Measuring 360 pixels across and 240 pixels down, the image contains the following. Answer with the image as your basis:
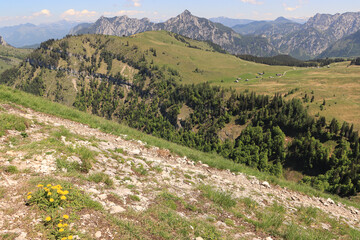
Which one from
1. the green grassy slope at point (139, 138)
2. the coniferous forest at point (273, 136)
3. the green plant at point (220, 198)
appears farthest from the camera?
the coniferous forest at point (273, 136)

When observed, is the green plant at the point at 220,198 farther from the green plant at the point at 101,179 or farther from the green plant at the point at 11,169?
the green plant at the point at 11,169

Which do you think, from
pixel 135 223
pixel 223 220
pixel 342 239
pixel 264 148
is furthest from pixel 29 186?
pixel 264 148

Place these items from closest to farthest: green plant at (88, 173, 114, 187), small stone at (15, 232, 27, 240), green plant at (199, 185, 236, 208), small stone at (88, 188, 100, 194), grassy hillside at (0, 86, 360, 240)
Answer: small stone at (15, 232, 27, 240), grassy hillside at (0, 86, 360, 240), small stone at (88, 188, 100, 194), green plant at (88, 173, 114, 187), green plant at (199, 185, 236, 208)

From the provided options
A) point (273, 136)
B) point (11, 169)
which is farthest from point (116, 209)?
point (273, 136)

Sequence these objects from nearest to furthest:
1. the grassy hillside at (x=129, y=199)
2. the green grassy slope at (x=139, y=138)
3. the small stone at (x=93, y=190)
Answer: the grassy hillside at (x=129, y=199) → the small stone at (x=93, y=190) → the green grassy slope at (x=139, y=138)

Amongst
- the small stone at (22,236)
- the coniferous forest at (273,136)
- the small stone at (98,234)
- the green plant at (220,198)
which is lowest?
the coniferous forest at (273,136)

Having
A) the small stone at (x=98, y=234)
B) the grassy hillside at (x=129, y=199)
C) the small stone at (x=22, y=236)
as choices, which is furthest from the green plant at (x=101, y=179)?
the small stone at (x=22, y=236)

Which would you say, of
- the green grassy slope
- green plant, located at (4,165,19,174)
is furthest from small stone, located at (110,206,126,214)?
the green grassy slope

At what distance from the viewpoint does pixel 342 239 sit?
1111 centimetres

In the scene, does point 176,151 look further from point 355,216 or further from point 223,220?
point 355,216

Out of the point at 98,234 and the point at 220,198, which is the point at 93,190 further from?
the point at 220,198

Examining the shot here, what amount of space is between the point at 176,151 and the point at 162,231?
1210 centimetres

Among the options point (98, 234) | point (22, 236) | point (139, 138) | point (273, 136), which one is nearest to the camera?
point (22, 236)

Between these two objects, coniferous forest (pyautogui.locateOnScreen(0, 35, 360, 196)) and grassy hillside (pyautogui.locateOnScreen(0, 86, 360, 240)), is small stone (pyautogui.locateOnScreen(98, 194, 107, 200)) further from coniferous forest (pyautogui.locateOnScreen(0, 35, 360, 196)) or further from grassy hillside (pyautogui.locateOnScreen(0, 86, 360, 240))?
coniferous forest (pyautogui.locateOnScreen(0, 35, 360, 196))
